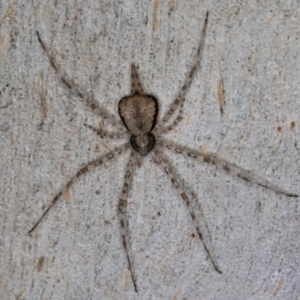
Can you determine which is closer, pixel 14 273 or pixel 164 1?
pixel 164 1

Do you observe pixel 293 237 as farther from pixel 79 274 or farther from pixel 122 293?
pixel 79 274

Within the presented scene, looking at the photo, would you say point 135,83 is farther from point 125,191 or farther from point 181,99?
point 125,191

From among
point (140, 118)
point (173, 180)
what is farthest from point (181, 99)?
point (173, 180)

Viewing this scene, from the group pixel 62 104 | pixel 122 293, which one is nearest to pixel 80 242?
pixel 122 293

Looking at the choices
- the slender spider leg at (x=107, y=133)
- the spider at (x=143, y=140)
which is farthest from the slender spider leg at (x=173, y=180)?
the slender spider leg at (x=107, y=133)

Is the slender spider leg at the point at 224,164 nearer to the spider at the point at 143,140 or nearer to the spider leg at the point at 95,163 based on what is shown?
the spider at the point at 143,140

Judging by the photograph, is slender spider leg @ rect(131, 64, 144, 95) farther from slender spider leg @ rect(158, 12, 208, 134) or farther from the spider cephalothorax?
slender spider leg @ rect(158, 12, 208, 134)
